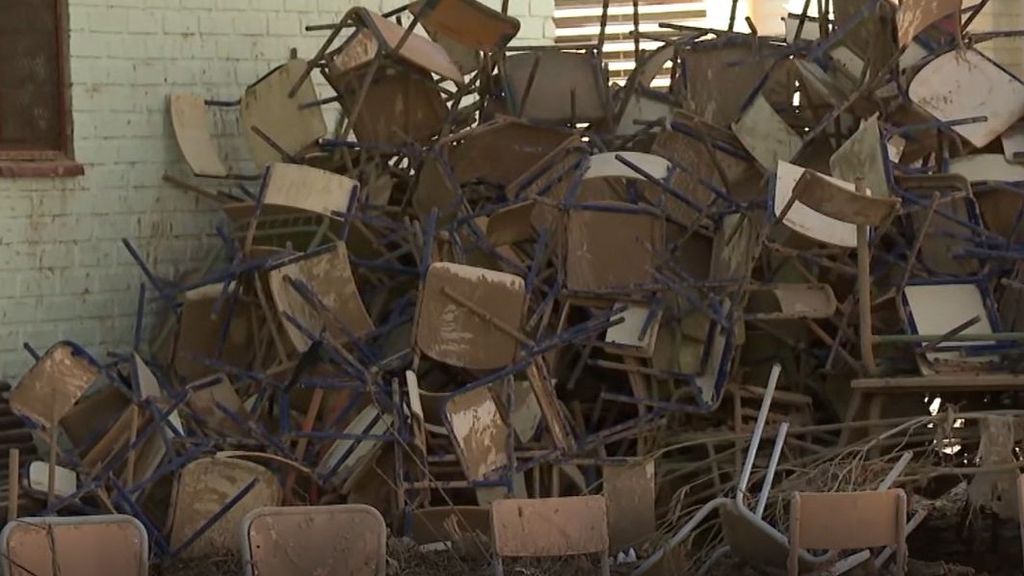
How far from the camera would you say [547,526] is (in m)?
5.30

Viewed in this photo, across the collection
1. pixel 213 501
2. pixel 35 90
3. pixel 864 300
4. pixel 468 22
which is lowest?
pixel 213 501

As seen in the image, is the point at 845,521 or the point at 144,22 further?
the point at 144,22

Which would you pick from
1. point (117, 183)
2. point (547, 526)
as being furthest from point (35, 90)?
point (547, 526)

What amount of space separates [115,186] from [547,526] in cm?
367

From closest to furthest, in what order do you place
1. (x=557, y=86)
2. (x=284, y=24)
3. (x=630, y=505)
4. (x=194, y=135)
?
(x=630, y=505), (x=194, y=135), (x=557, y=86), (x=284, y=24)

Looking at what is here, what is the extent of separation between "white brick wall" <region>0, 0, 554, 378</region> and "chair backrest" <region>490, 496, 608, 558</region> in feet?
10.9

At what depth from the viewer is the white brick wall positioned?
25.5 ft

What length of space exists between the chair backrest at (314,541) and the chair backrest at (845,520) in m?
1.32

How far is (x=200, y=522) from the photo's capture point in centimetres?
656

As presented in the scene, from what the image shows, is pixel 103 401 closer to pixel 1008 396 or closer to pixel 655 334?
pixel 655 334

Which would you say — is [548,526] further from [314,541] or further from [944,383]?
[944,383]

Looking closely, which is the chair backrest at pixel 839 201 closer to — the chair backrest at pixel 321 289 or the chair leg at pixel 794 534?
the chair leg at pixel 794 534

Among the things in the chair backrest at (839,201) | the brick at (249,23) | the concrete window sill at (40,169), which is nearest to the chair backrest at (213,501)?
the concrete window sill at (40,169)

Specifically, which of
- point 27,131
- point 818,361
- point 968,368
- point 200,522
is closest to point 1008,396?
point 968,368
